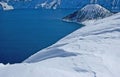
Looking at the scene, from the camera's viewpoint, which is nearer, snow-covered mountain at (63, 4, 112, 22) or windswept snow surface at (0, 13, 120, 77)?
windswept snow surface at (0, 13, 120, 77)

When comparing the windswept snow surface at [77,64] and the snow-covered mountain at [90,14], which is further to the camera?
the snow-covered mountain at [90,14]

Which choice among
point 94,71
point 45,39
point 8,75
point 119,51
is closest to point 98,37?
point 119,51

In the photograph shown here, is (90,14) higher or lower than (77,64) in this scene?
lower

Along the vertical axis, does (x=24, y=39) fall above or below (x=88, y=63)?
below

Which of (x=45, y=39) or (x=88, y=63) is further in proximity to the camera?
(x=45, y=39)

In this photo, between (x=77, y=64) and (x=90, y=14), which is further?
(x=90, y=14)

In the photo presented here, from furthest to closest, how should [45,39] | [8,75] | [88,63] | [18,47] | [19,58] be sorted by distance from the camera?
[45,39] < [18,47] < [19,58] < [88,63] < [8,75]

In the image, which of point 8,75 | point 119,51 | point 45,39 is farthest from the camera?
point 45,39

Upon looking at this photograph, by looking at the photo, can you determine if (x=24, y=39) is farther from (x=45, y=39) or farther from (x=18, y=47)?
(x=18, y=47)

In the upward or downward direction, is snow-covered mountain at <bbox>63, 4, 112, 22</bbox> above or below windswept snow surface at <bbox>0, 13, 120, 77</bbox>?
below

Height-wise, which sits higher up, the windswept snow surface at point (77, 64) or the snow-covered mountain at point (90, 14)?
the windswept snow surface at point (77, 64)
